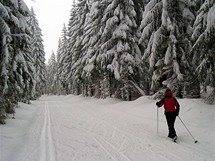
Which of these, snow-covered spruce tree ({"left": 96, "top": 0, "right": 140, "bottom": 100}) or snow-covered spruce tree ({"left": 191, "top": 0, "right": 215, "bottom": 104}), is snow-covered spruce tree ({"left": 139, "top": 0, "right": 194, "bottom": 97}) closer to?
snow-covered spruce tree ({"left": 191, "top": 0, "right": 215, "bottom": 104})

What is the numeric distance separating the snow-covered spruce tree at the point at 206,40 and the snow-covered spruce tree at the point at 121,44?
832 centimetres

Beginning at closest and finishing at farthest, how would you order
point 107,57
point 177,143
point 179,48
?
1. point 177,143
2. point 179,48
3. point 107,57

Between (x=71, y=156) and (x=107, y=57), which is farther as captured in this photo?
(x=107, y=57)

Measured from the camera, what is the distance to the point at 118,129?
31.0ft

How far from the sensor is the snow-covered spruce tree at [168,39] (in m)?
13.8

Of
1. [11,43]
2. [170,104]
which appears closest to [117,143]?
[170,104]

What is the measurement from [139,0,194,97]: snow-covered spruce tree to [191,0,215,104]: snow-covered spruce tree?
9.14 ft

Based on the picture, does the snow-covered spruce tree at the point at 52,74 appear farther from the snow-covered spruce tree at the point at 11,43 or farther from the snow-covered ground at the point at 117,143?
the snow-covered ground at the point at 117,143

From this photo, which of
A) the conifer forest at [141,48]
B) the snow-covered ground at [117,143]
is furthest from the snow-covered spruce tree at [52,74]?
the snow-covered ground at [117,143]

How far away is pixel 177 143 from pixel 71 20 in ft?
126

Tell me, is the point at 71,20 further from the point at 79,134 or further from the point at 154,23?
the point at 79,134

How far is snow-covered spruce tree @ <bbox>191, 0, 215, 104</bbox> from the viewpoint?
894cm

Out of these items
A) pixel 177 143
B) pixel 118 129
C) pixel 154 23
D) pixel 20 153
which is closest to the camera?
pixel 20 153

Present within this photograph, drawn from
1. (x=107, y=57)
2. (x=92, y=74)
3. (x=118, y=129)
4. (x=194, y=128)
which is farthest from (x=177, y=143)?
(x=92, y=74)
